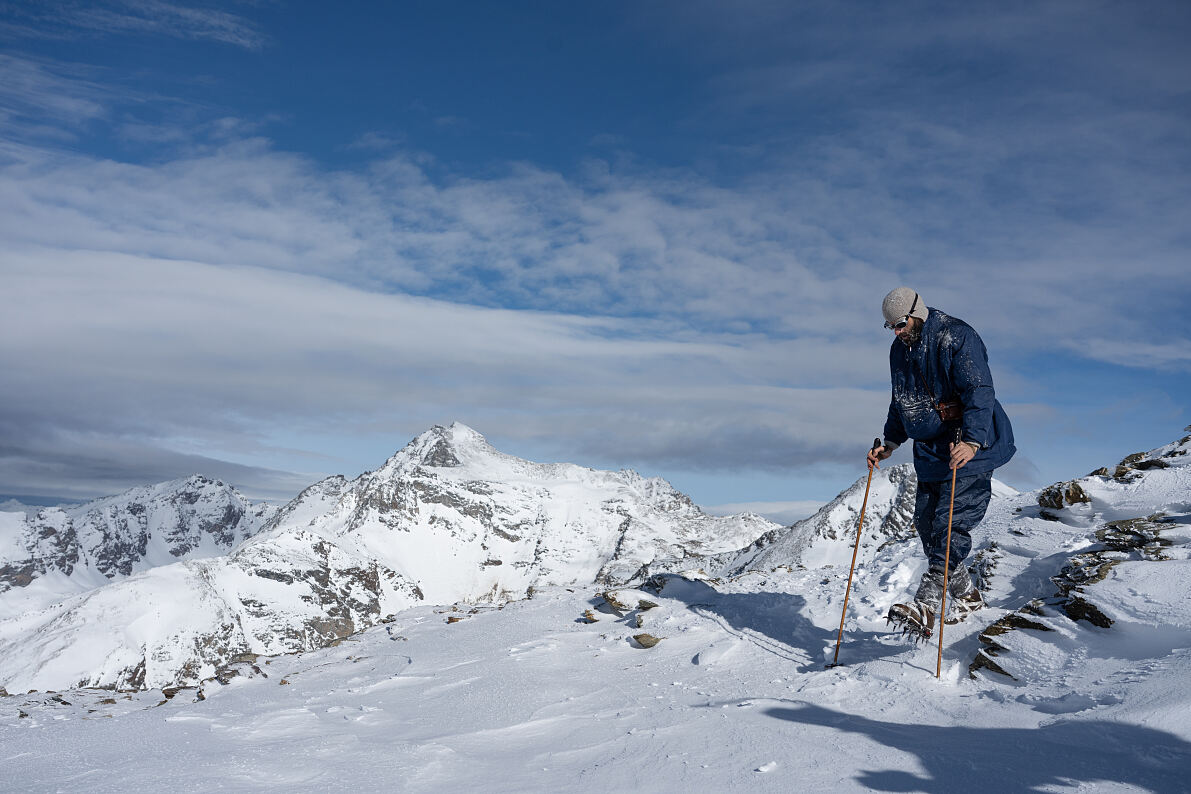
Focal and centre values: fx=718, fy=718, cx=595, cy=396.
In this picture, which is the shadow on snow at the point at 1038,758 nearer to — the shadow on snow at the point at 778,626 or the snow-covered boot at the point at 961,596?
the shadow on snow at the point at 778,626

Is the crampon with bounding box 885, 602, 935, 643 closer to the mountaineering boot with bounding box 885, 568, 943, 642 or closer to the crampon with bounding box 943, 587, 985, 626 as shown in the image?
the mountaineering boot with bounding box 885, 568, 943, 642

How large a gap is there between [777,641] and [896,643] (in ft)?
4.57

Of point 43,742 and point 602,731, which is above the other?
point 602,731

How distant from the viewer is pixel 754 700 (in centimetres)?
652

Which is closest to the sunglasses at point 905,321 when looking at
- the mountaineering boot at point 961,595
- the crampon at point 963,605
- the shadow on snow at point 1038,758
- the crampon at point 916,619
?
the mountaineering boot at point 961,595

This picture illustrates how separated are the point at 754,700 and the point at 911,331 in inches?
161

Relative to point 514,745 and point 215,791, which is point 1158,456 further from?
point 215,791

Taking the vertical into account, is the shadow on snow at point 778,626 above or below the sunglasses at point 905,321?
below

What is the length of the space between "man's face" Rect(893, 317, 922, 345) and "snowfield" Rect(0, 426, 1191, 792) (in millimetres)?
2871

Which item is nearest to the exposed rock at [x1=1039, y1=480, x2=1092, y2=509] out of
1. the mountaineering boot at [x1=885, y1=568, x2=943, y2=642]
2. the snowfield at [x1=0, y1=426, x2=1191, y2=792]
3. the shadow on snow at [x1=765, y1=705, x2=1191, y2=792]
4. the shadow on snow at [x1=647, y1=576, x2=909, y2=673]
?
the snowfield at [x1=0, y1=426, x2=1191, y2=792]

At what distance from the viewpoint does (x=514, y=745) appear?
242 inches

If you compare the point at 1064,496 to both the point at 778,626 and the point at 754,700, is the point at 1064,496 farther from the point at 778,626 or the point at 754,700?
the point at 754,700

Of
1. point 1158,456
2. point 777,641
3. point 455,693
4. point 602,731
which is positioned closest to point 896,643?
point 777,641

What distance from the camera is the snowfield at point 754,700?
4.75 m
